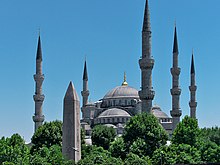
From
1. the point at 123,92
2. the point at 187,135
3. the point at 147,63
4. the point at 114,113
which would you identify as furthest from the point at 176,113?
the point at 123,92

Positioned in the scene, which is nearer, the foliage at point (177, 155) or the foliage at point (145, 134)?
the foliage at point (177, 155)

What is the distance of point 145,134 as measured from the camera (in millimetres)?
50344

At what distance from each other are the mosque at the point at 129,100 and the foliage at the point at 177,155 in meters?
12.9

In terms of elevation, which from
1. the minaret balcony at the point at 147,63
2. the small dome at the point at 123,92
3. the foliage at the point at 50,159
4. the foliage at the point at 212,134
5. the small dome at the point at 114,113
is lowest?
the foliage at the point at 50,159

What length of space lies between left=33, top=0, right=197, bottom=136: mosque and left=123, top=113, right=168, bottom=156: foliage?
4.85 metres

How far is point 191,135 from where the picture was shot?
48625 mm

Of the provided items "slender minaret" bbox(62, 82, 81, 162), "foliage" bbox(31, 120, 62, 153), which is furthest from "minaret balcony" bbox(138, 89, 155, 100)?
"slender minaret" bbox(62, 82, 81, 162)

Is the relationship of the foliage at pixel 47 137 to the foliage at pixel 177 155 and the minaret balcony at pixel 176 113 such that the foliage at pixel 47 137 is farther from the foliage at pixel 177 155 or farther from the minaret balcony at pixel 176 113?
the minaret balcony at pixel 176 113

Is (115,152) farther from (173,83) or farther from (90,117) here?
(90,117)

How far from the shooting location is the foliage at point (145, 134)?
49.6 metres

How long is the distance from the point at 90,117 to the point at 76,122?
5088cm

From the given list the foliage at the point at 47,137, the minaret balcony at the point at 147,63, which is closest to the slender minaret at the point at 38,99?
the foliage at the point at 47,137

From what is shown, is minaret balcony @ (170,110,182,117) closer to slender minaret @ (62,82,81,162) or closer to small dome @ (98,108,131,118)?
small dome @ (98,108,131,118)

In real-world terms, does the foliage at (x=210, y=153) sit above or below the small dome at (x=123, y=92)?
below
